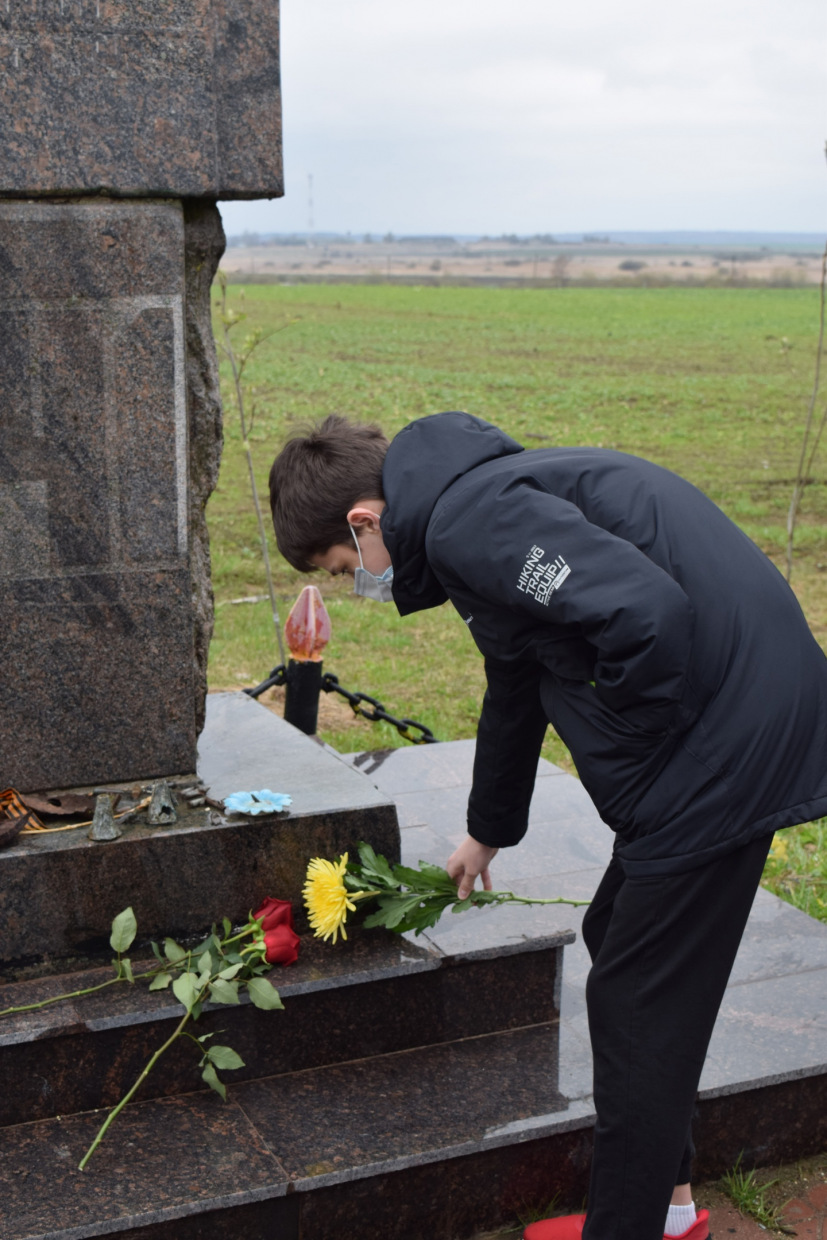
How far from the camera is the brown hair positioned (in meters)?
2.15

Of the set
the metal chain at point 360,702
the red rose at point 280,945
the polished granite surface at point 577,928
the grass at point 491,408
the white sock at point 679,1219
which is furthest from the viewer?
the grass at point 491,408

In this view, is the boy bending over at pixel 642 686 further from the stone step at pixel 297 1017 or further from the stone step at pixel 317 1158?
the stone step at pixel 297 1017

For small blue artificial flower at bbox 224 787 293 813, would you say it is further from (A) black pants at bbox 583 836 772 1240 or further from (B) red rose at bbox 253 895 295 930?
(A) black pants at bbox 583 836 772 1240

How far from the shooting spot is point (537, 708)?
2.25 meters

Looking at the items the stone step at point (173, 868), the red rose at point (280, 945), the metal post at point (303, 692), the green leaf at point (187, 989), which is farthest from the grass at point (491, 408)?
the green leaf at point (187, 989)

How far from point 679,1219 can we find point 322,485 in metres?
1.51

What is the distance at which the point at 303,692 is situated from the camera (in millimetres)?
4332

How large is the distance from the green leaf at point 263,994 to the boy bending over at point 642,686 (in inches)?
26.4

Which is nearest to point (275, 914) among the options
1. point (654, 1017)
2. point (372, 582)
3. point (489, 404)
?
point (372, 582)

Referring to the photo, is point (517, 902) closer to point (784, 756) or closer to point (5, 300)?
point (784, 756)

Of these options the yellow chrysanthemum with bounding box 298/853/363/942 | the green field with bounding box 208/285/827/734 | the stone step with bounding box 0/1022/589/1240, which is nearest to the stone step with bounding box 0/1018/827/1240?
the stone step with bounding box 0/1022/589/1240

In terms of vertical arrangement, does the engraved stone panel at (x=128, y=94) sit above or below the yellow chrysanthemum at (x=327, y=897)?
above

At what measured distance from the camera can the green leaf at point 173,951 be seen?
253 centimetres

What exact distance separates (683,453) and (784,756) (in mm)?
11725
